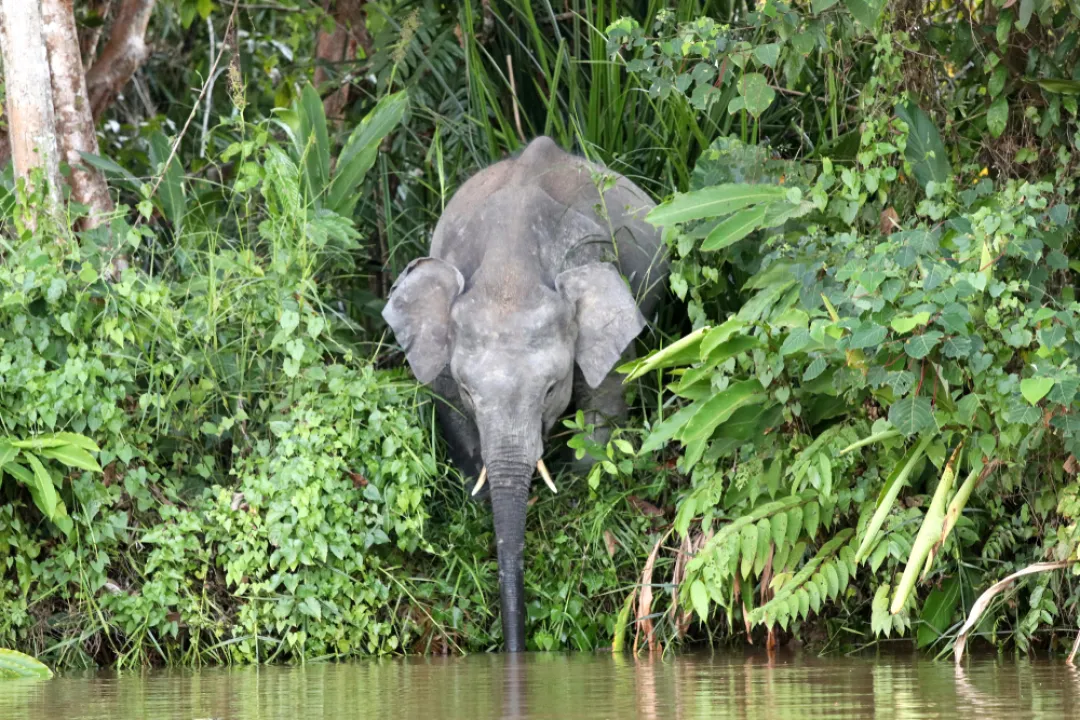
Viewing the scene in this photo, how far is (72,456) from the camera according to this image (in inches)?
221

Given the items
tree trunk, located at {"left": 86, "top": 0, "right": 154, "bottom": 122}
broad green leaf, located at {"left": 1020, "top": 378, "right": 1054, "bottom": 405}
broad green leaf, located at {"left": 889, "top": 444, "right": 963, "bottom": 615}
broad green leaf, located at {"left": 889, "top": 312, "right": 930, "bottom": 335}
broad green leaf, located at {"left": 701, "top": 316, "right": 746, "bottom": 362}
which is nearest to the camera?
broad green leaf, located at {"left": 1020, "top": 378, "right": 1054, "bottom": 405}

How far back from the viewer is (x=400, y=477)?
600 cm

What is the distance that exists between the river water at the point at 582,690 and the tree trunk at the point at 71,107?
2.62 m

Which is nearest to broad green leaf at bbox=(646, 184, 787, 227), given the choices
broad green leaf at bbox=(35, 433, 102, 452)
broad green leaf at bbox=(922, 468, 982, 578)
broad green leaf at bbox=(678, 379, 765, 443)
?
broad green leaf at bbox=(678, 379, 765, 443)

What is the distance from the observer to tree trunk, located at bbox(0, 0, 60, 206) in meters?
7.00

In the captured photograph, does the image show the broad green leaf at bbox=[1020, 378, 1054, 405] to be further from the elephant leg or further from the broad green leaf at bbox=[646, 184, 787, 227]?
the elephant leg

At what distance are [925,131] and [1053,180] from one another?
1.56 ft

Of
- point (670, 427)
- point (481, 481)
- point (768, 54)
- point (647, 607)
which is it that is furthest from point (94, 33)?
point (647, 607)

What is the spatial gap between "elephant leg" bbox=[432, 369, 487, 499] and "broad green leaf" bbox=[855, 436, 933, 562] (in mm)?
2070

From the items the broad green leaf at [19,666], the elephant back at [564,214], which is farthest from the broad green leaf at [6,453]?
the elephant back at [564,214]

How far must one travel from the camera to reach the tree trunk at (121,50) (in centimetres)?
901

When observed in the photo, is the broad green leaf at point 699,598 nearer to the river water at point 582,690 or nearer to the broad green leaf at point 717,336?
the river water at point 582,690

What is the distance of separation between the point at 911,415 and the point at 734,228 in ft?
4.12

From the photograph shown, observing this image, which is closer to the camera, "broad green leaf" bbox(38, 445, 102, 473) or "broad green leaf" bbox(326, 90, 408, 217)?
"broad green leaf" bbox(38, 445, 102, 473)
